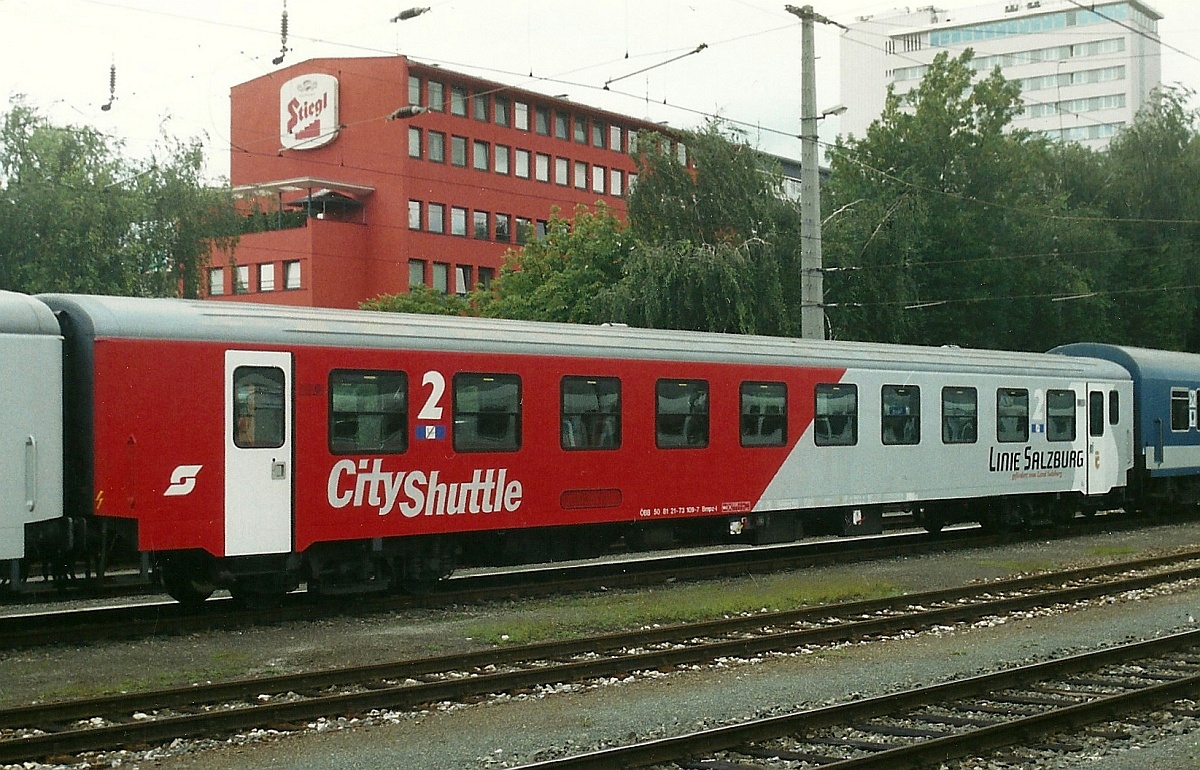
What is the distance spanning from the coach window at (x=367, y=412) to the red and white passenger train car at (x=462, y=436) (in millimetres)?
25

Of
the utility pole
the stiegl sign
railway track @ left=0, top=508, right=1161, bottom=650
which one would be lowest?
railway track @ left=0, top=508, right=1161, bottom=650

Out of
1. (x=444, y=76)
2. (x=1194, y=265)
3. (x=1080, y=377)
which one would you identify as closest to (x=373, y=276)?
(x=444, y=76)

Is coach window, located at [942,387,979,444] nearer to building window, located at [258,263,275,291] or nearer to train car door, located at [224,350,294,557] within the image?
train car door, located at [224,350,294,557]

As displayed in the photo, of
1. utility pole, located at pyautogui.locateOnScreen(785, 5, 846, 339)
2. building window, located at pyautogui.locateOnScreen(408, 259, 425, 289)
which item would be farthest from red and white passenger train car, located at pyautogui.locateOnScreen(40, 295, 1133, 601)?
building window, located at pyautogui.locateOnScreen(408, 259, 425, 289)

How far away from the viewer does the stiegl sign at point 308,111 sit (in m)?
63.1

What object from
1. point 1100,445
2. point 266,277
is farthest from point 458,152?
point 1100,445

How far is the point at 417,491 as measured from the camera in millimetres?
14750

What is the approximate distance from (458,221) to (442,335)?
52475 mm

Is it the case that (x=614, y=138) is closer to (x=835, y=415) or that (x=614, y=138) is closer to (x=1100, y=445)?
(x=1100, y=445)

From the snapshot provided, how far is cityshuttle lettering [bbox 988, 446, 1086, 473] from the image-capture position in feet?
72.3

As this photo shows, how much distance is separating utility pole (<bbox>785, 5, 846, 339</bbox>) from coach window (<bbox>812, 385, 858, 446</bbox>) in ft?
10.9

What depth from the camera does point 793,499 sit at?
18.9 meters

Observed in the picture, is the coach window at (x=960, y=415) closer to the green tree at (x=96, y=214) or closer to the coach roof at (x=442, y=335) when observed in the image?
the coach roof at (x=442, y=335)

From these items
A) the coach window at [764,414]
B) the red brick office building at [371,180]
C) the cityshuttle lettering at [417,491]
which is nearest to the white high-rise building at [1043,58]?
the red brick office building at [371,180]
